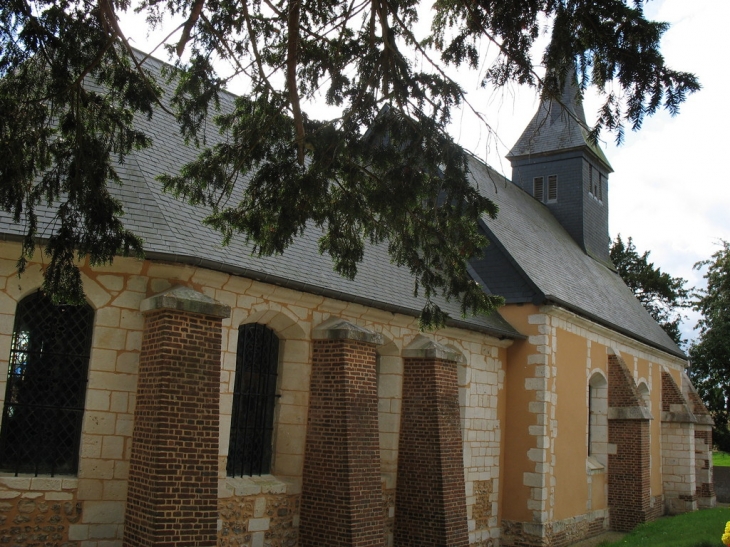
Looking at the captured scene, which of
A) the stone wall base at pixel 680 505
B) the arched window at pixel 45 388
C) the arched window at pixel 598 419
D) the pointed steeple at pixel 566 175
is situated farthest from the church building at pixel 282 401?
the pointed steeple at pixel 566 175

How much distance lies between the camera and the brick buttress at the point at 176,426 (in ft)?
25.7

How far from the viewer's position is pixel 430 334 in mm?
12586

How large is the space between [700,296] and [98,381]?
29012 mm

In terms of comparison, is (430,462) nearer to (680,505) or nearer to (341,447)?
(341,447)

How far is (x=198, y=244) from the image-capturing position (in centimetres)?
909

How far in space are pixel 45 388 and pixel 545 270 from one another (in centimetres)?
1118

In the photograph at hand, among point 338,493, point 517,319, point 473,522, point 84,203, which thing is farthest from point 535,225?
point 84,203

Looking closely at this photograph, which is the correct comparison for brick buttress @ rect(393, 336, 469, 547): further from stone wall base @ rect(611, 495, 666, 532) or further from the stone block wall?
the stone block wall

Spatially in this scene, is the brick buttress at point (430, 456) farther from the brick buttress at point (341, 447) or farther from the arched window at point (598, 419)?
the arched window at point (598, 419)

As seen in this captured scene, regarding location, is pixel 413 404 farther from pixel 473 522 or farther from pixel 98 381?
pixel 98 381

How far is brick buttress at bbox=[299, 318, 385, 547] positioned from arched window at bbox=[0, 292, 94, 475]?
3224 millimetres

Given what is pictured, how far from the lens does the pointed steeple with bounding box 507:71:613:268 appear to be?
23.0 meters

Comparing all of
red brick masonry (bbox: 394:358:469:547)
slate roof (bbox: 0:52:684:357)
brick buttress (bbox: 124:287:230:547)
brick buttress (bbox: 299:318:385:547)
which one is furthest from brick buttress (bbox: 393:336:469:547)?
brick buttress (bbox: 124:287:230:547)

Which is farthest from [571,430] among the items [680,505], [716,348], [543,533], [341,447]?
[716,348]
